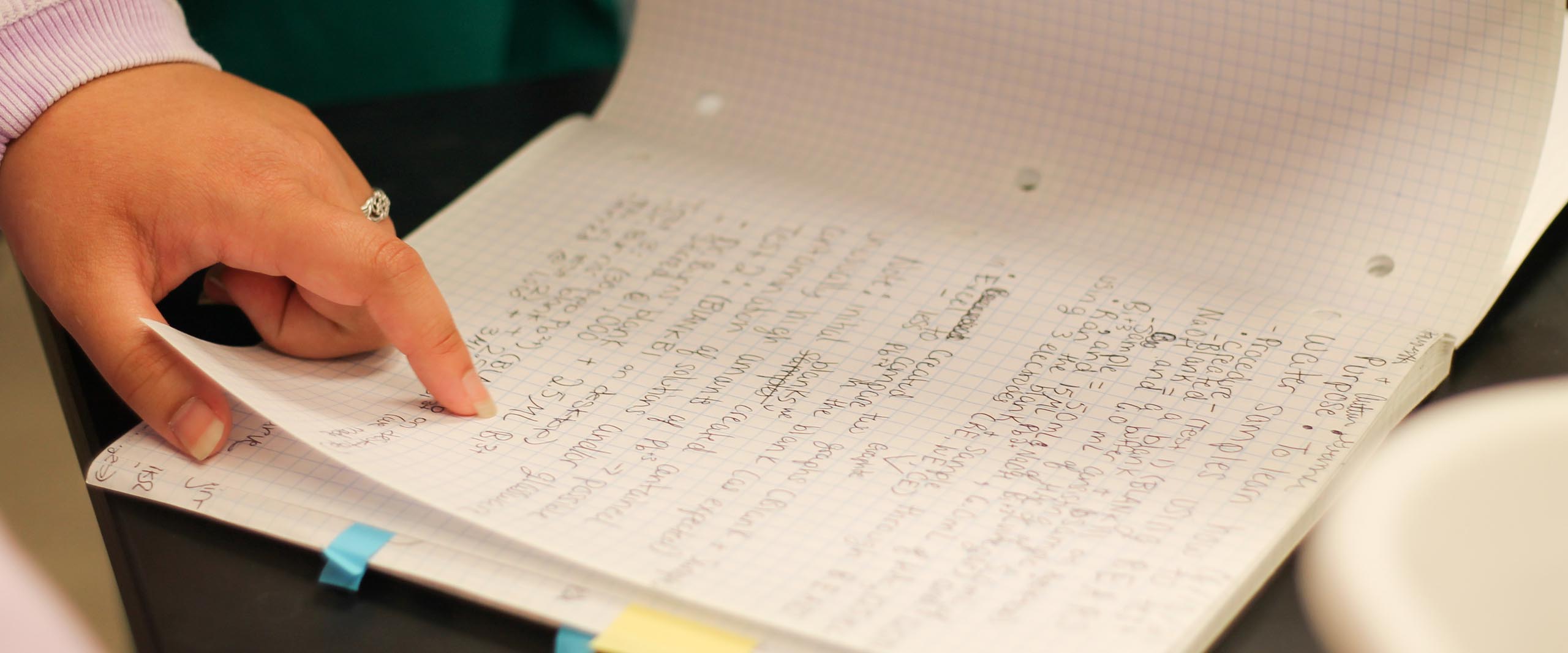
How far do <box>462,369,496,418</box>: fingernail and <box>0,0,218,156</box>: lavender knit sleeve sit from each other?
9.4 inches

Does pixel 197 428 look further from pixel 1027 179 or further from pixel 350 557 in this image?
pixel 1027 179

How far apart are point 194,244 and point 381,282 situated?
0.09 m

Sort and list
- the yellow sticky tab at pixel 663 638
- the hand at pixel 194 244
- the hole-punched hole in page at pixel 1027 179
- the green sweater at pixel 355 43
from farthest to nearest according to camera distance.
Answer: the green sweater at pixel 355 43
the hole-punched hole in page at pixel 1027 179
the hand at pixel 194 244
the yellow sticky tab at pixel 663 638

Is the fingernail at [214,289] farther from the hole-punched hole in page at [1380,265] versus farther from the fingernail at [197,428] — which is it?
the hole-punched hole in page at [1380,265]

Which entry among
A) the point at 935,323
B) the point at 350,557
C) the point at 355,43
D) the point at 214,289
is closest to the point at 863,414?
the point at 935,323

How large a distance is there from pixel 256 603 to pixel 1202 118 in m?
0.51

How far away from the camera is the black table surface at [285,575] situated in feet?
1.34

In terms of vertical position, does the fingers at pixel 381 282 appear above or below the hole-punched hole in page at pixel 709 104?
below

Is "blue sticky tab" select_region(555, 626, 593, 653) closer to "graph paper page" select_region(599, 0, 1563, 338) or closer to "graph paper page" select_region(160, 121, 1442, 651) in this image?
"graph paper page" select_region(160, 121, 1442, 651)

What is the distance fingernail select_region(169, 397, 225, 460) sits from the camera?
480 millimetres

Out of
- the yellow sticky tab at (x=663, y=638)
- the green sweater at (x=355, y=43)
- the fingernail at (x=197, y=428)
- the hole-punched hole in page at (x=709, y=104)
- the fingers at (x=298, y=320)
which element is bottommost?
the fingernail at (x=197, y=428)

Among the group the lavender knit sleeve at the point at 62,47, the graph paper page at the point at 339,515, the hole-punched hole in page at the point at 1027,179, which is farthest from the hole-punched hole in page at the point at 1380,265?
the lavender knit sleeve at the point at 62,47

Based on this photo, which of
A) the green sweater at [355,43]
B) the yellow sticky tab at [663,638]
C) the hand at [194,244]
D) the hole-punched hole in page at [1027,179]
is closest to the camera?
the yellow sticky tab at [663,638]

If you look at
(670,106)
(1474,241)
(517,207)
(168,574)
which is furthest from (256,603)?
(1474,241)
